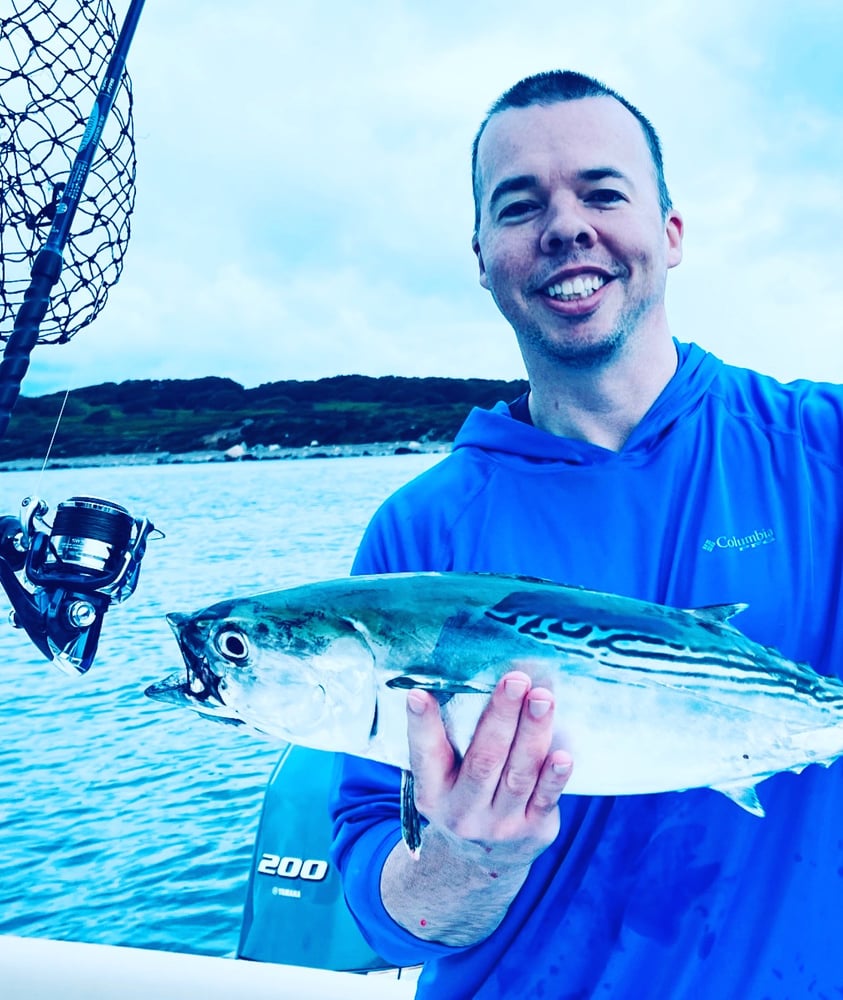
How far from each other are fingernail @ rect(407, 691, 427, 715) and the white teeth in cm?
115

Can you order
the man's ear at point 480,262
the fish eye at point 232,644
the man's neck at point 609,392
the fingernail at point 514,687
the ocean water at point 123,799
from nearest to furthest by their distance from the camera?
the fingernail at point 514,687, the fish eye at point 232,644, the man's neck at point 609,392, the man's ear at point 480,262, the ocean water at point 123,799

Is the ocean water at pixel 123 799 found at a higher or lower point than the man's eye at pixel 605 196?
lower

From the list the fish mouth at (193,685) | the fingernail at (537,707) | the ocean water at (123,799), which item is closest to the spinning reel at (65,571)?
the ocean water at (123,799)

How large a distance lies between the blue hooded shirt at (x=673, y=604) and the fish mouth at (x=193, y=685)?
576mm

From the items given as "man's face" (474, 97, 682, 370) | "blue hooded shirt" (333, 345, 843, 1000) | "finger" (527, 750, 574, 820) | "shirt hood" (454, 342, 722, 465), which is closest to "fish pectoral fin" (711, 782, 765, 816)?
"blue hooded shirt" (333, 345, 843, 1000)

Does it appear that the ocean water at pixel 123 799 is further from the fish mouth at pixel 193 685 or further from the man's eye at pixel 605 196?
the man's eye at pixel 605 196

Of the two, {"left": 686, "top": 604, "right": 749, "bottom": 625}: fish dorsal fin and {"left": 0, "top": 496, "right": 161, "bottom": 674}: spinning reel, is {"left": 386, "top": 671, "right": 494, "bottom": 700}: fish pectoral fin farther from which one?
{"left": 0, "top": 496, "right": 161, "bottom": 674}: spinning reel

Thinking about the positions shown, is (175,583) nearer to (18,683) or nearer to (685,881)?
(18,683)

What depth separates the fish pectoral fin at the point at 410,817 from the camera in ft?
5.55

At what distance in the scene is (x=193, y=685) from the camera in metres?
1.68

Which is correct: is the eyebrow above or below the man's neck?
above

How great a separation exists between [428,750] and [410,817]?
0.61 ft

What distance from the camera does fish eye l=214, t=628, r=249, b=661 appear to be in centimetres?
167

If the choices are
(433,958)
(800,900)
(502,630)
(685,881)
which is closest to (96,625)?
(433,958)
